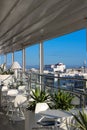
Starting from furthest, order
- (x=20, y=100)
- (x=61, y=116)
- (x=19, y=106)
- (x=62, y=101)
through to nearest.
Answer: (x=19, y=106) < (x=20, y=100) < (x=62, y=101) < (x=61, y=116)

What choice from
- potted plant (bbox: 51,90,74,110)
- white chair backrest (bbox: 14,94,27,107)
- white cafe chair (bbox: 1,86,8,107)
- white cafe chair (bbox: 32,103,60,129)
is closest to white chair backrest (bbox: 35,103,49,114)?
white cafe chair (bbox: 32,103,60,129)

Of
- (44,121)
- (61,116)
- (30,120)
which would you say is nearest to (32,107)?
(30,120)

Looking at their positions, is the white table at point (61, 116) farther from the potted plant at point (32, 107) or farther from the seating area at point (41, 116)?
the potted plant at point (32, 107)

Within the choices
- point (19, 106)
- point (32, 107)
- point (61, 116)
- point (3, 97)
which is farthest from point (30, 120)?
point (3, 97)

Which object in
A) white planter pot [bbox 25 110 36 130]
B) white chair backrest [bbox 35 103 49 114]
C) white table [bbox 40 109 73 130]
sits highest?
white chair backrest [bbox 35 103 49 114]

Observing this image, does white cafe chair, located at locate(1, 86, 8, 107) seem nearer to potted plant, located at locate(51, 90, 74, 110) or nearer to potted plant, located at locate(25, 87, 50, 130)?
potted plant, located at locate(25, 87, 50, 130)

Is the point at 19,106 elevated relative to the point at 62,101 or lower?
lower

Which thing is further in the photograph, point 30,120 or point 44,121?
point 30,120

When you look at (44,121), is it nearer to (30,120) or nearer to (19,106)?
(30,120)

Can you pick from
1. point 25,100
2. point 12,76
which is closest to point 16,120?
point 25,100

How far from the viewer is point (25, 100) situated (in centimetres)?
502

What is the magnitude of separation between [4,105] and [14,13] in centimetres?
406

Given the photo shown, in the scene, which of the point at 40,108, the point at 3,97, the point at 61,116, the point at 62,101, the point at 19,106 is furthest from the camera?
the point at 3,97

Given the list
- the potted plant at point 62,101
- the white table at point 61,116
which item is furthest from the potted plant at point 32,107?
the white table at point 61,116
